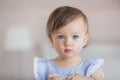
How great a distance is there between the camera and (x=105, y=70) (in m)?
1.05

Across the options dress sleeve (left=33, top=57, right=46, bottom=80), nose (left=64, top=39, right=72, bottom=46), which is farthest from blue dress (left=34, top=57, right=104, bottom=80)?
nose (left=64, top=39, right=72, bottom=46)

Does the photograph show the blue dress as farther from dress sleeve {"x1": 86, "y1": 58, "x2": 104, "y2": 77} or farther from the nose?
the nose

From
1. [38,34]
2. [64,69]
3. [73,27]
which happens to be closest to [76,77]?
[64,69]

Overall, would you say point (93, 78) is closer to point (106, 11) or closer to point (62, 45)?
point (62, 45)

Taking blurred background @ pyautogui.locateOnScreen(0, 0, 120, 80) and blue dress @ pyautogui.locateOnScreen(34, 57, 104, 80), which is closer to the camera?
blue dress @ pyautogui.locateOnScreen(34, 57, 104, 80)

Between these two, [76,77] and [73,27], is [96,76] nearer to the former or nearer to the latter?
[76,77]

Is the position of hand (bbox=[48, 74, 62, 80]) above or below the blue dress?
below

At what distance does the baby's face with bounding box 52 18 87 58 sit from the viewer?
0.78m

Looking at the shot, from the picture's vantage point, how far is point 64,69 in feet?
2.75

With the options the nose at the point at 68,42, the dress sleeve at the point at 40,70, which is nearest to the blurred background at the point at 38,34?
the dress sleeve at the point at 40,70

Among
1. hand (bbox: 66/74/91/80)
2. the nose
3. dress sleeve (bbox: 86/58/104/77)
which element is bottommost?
hand (bbox: 66/74/91/80)

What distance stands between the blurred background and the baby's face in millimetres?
267

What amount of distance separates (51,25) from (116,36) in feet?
1.26

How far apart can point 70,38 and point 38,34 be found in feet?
1.10
